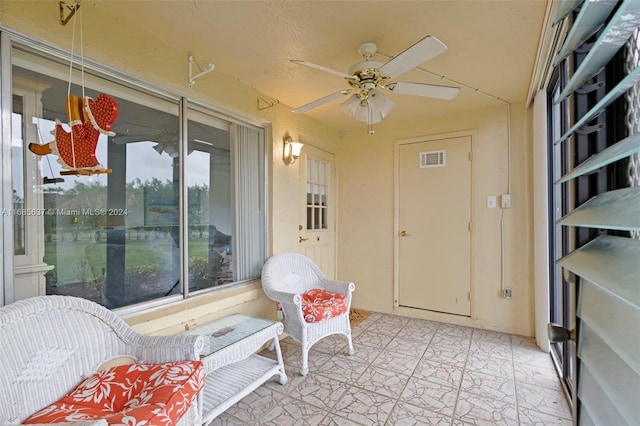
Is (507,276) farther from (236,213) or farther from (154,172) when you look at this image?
(154,172)

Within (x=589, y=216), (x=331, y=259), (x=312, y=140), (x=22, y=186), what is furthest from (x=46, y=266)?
(x=331, y=259)

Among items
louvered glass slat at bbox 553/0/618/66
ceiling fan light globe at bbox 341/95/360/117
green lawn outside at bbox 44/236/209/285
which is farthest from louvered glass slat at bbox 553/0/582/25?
green lawn outside at bbox 44/236/209/285

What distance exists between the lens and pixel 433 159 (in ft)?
12.4

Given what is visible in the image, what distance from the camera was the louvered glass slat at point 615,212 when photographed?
17.7 inches

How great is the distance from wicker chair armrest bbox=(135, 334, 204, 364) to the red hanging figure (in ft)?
3.17

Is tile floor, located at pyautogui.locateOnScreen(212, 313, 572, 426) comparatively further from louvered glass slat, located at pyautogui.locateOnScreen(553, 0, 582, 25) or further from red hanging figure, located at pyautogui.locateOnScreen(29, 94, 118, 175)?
louvered glass slat, located at pyautogui.locateOnScreen(553, 0, 582, 25)

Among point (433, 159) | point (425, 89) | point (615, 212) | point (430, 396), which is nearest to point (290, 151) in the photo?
point (425, 89)

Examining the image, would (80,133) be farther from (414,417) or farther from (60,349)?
(414,417)

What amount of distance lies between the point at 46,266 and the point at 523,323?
4036 mm

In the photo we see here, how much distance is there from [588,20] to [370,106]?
177 centimetres

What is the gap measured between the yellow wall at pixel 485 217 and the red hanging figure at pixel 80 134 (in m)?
3.14

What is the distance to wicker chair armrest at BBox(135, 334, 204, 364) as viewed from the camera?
1.66 m

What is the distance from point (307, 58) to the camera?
94.0 inches

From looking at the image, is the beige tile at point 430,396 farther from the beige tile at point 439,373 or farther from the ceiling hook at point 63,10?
the ceiling hook at point 63,10
